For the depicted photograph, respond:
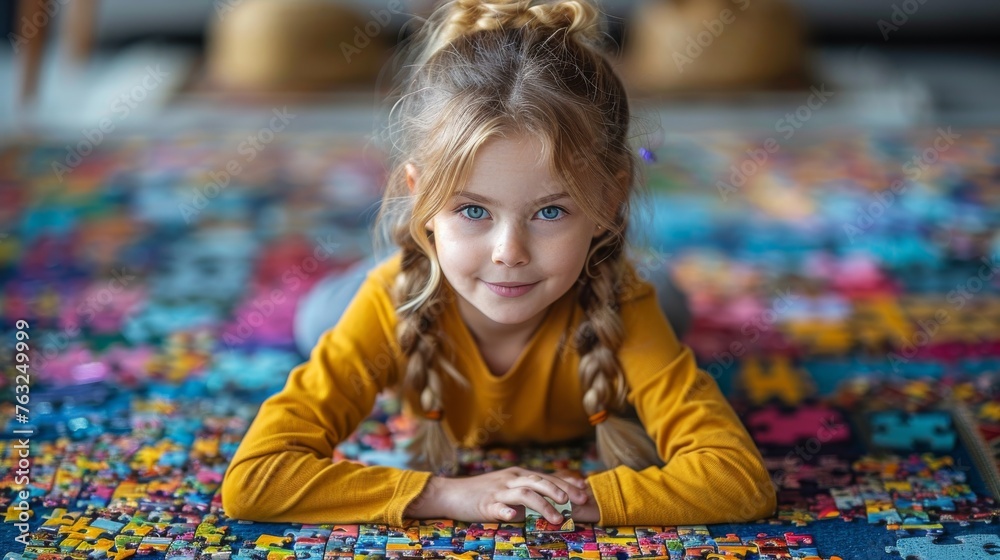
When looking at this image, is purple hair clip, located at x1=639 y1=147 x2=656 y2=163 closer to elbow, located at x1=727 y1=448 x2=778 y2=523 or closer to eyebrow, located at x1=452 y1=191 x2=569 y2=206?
eyebrow, located at x1=452 y1=191 x2=569 y2=206

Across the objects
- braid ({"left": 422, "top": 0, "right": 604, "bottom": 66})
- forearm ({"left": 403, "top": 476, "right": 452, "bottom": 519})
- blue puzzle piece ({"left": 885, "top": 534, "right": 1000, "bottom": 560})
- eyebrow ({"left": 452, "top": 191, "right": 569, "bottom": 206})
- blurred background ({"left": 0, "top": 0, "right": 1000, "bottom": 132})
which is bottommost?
blue puzzle piece ({"left": 885, "top": 534, "right": 1000, "bottom": 560})

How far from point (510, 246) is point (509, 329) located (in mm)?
219

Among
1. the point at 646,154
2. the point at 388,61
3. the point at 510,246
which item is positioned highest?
the point at 388,61

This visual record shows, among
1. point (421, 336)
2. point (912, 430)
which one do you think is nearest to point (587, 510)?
point (421, 336)

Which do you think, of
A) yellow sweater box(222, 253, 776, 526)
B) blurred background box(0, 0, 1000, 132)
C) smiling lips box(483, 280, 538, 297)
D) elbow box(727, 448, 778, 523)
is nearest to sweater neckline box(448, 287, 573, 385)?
yellow sweater box(222, 253, 776, 526)

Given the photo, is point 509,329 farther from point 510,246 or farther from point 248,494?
point 248,494

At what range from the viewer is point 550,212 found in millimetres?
1265

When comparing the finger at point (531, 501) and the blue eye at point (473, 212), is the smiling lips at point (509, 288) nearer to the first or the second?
the blue eye at point (473, 212)

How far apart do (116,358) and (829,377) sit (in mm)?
1171

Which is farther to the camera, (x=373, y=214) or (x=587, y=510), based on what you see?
(x=373, y=214)

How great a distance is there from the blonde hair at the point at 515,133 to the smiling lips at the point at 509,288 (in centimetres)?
10

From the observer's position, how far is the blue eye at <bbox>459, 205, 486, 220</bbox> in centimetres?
127

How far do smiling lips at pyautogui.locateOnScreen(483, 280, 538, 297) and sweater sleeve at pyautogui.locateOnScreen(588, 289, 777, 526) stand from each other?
0.17m

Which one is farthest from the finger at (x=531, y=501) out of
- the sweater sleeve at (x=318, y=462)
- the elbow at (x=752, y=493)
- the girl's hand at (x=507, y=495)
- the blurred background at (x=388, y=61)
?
the blurred background at (x=388, y=61)
